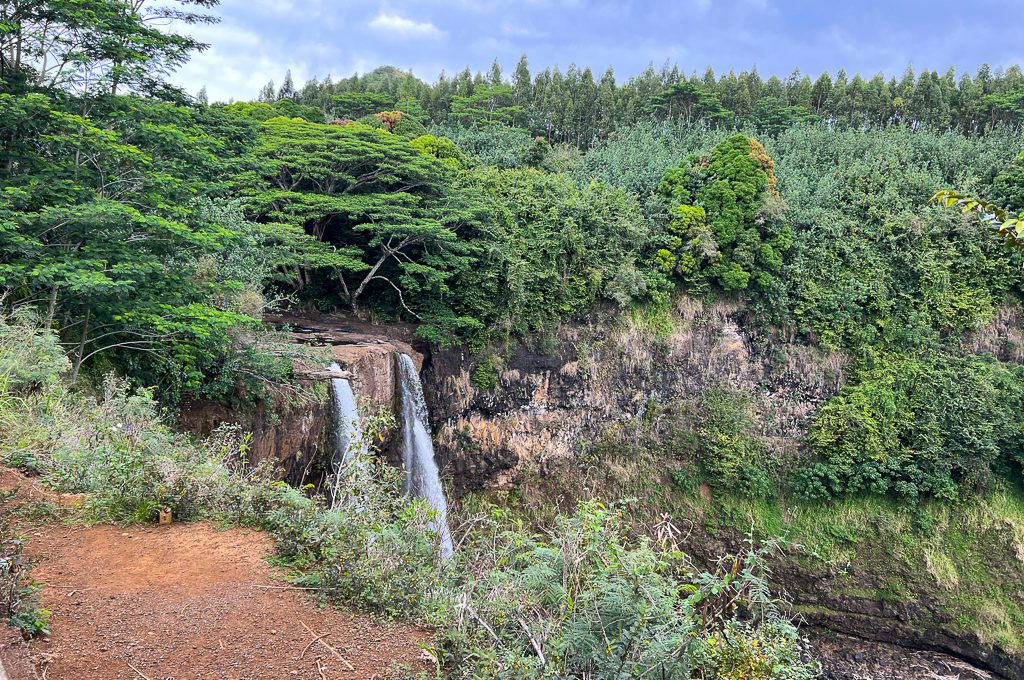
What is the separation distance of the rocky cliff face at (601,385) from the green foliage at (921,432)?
903mm

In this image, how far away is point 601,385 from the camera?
49.8ft

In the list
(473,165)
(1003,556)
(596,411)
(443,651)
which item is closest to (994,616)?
(1003,556)

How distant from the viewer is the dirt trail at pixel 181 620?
10.0ft

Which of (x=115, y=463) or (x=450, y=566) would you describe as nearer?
(x=450, y=566)

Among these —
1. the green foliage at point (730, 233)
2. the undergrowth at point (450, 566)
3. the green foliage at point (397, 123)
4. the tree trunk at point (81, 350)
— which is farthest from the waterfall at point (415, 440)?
the green foliage at point (397, 123)

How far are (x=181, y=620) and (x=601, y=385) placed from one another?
41.3 feet

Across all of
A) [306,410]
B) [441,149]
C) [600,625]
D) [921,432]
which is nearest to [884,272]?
[921,432]

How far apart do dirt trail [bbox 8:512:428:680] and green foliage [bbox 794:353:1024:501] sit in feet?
48.4

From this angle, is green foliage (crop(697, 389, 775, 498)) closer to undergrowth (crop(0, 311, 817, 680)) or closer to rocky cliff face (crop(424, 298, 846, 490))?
rocky cliff face (crop(424, 298, 846, 490))

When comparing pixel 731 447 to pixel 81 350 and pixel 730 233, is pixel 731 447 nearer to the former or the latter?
pixel 730 233

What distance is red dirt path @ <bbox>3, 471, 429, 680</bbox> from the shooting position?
3.05m

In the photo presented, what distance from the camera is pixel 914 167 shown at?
62.8 feet

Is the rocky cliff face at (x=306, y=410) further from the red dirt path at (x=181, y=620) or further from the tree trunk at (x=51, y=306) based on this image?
the red dirt path at (x=181, y=620)

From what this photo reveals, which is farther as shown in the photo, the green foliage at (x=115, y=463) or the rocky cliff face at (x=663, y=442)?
the rocky cliff face at (x=663, y=442)
